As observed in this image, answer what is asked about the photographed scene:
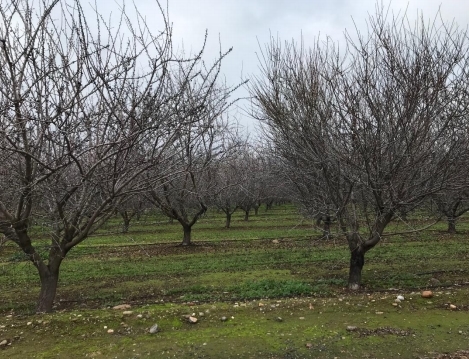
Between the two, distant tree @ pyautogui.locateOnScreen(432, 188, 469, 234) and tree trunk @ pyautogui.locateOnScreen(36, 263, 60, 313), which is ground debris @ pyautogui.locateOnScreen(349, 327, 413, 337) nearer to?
distant tree @ pyautogui.locateOnScreen(432, 188, 469, 234)

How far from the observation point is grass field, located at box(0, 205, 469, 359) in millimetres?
→ 5070

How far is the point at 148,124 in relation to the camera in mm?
4449

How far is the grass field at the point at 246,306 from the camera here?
507 centimetres

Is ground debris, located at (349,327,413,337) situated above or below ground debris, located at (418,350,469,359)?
above

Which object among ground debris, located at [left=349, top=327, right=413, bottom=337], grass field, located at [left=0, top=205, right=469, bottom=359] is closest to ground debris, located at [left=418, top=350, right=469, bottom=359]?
grass field, located at [left=0, top=205, right=469, bottom=359]

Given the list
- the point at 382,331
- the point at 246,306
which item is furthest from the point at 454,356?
the point at 246,306

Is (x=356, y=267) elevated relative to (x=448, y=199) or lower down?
lower down

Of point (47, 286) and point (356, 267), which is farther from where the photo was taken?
point (356, 267)

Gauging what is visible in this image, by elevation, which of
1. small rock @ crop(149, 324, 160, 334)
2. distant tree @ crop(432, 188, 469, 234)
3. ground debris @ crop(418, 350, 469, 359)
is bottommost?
ground debris @ crop(418, 350, 469, 359)

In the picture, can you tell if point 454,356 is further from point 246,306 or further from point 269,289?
point 269,289

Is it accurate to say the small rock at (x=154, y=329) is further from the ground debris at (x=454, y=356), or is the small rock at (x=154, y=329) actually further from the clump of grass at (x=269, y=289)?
the ground debris at (x=454, y=356)

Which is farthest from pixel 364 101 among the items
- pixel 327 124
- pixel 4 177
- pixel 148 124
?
pixel 4 177

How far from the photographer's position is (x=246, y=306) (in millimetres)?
6418

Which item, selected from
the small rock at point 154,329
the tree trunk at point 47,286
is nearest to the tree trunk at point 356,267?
the small rock at point 154,329
